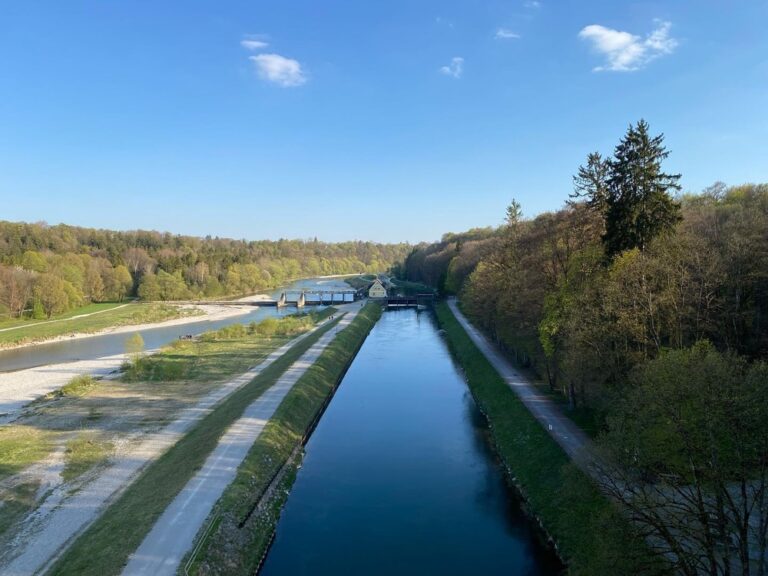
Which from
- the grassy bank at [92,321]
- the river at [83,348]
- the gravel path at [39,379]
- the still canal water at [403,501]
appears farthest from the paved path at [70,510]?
the grassy bank at [92,321]

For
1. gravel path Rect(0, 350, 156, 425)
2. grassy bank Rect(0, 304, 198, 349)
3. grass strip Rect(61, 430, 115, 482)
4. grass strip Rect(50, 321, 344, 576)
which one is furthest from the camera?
grassy bank Rect(0, 304, 198, 349)

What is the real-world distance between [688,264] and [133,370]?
4512 centimetres

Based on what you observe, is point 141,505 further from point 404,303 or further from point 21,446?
point 404,303

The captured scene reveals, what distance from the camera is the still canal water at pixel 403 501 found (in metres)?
18.1

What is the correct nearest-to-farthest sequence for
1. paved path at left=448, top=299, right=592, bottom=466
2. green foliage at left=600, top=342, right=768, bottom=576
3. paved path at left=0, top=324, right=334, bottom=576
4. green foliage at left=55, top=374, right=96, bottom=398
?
green foliage at left=600, top=342, right=768, bottom=576 < paved path at left=0, top=324, right=334, bottom=576 < paved path at left=448, top=299, right=592, bottom=466 < green foliage at left=55, top=374, right=96, bottom=398

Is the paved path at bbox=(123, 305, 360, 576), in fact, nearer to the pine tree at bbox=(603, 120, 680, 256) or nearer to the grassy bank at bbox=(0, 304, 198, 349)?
the pine tree at bbox=(603, 120, 680, 256)

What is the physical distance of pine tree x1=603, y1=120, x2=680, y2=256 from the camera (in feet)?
81.7

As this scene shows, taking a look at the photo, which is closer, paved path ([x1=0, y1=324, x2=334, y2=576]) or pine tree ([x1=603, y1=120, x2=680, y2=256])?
paved path ([x1=0, y1=324, x2=334, y2=576])

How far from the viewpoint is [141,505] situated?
20312 mm

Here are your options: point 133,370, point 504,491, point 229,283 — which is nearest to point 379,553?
point 504,491

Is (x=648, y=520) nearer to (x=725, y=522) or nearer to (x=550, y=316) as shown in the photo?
(x=725, y=522)

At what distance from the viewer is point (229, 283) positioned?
136 metres

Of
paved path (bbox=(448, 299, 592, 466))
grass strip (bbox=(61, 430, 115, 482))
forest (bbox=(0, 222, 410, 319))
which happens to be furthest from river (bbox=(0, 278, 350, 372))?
paved path (bbox=(448, 299, 592, 466))

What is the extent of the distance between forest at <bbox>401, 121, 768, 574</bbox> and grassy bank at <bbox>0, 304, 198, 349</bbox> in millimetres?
67848
